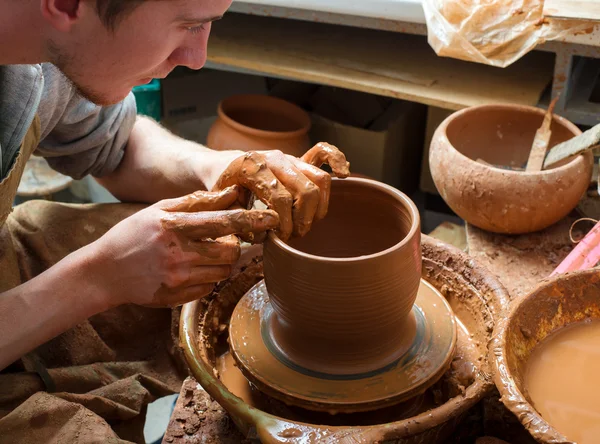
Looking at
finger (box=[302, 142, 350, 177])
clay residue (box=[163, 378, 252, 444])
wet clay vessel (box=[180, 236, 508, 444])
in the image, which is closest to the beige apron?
clay residue (box=[163, 378, 252, 444])

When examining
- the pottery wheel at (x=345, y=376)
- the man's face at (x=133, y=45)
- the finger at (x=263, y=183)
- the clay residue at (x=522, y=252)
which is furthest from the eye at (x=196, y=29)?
the clay residue at (x=522, y=252)

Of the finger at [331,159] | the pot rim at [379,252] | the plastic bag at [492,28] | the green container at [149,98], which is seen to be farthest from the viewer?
the green container at [149,98]

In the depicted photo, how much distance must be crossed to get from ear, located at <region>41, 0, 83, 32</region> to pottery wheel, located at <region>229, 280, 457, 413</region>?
0.70 meters

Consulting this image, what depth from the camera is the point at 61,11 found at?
127 cm

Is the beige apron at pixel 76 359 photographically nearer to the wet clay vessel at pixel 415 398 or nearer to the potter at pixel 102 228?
the potter at pixel 102 228

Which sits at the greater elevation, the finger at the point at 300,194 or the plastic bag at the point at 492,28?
the plastic bag at the point at 492,28

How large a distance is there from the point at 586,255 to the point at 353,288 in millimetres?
731

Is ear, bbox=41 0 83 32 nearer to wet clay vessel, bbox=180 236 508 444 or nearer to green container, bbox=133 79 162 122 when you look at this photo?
wet clay vessel, bbox=180 236 508 444

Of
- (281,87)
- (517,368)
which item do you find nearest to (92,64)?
(517,368)

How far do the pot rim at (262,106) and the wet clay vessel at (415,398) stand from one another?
3.72 feet

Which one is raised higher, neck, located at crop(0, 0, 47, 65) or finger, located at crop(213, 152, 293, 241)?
neck, located at crop(0, 0, 47, 65)

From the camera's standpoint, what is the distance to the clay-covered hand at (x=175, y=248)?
1316 millimetres

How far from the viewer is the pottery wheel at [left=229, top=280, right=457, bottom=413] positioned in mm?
1309

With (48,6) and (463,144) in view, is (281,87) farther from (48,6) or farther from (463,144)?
(48,6)
